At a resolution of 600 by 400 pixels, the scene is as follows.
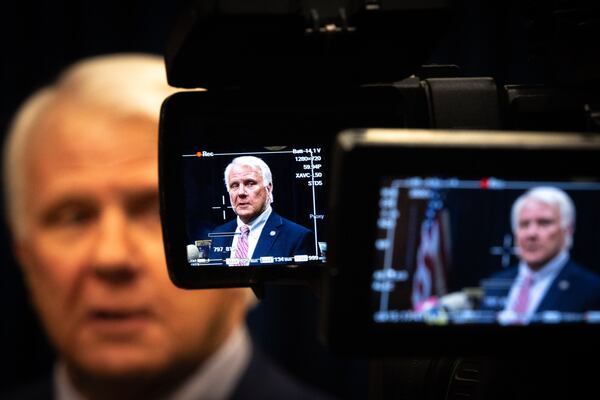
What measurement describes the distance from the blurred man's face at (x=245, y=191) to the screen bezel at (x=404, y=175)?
8.5 inches

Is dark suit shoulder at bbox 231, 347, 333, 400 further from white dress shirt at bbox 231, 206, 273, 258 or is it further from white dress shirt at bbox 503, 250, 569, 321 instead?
white dress shirt at bbox 503, 250, 569, 321

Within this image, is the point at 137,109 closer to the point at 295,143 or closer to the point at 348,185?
the point at 295,143

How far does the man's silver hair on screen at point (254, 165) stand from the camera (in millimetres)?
835

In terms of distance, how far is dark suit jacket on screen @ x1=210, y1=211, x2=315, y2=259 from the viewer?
0.83 m

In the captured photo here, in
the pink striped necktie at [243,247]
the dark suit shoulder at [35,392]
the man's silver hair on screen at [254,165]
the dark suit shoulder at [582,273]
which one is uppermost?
the man's silver hair on screen at [254,165]

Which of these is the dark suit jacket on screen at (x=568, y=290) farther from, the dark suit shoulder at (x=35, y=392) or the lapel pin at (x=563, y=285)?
the dark suit shoulder at (x=35, y=392)

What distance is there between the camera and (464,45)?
2.48m

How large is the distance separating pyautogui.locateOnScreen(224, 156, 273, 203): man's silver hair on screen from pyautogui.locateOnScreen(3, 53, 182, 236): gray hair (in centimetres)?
123

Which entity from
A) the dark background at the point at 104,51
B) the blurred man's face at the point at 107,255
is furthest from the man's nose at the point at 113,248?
the dark background at the point at 104,51

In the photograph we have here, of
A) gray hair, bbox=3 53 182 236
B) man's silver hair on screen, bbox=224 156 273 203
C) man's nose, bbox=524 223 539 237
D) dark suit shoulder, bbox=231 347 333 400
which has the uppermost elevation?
gray hair, bbox=3 53 182 236

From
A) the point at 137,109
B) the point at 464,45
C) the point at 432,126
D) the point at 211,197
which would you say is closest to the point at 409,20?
the point at 432,126

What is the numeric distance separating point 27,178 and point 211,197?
4.65ft

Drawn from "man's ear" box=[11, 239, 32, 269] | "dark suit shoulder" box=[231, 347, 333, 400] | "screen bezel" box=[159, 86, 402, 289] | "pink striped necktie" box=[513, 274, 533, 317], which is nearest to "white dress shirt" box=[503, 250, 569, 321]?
"pink striped necktie" box=[513, 274, 533, 317]

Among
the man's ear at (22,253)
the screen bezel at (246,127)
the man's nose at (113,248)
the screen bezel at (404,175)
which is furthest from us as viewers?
the man's ear at (22,253)
